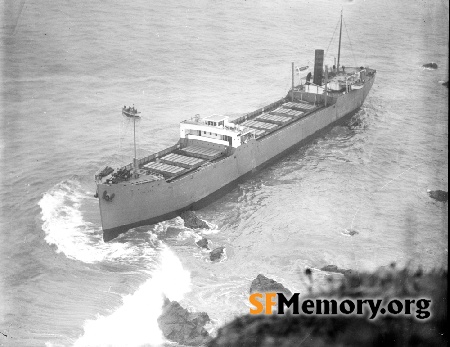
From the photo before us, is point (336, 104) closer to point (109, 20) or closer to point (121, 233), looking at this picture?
point (121, 233)

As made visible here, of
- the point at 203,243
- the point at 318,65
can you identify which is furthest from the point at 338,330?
the point at 318,65

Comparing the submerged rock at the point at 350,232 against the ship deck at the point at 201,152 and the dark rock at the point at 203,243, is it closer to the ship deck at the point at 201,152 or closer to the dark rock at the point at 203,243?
the dark rock at the point at 203,243

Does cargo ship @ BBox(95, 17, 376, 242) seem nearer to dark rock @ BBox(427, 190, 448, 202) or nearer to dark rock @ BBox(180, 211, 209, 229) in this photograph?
dark rock @ BBox(180, 211, 209, 229)

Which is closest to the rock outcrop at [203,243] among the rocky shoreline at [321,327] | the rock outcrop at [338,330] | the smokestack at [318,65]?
the rocky shoreline at [321,327]

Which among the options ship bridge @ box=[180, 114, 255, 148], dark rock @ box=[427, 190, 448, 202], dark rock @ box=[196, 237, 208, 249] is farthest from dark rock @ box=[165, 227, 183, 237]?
dark rock @ box=[427, 190, 448, 202]

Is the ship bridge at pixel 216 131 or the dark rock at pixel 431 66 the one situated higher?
the dark rock at pixel 431 66

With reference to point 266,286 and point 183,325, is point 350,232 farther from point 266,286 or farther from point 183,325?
point 183,325
